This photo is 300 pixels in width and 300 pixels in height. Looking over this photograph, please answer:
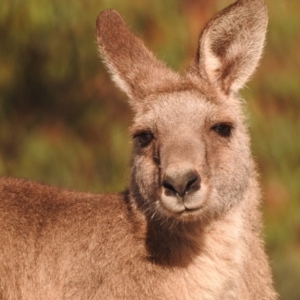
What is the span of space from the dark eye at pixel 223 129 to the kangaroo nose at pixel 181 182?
24.9 inches

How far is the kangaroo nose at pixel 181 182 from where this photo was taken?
6699 millimetres

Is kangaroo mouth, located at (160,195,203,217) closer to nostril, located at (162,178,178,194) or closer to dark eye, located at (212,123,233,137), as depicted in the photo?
nostril, located at (162,178,178,194)

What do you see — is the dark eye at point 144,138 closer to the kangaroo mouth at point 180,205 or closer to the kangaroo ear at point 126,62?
the kangaroo ear at point 126,62

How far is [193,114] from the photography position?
7297 mm

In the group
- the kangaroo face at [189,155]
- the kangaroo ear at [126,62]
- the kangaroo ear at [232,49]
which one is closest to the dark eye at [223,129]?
the kangaroo face at [189,155]

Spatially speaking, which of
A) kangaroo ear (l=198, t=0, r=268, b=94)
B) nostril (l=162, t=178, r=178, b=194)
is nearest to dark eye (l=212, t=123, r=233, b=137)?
kangaroo ear (l=198, t=0, r=268, b=94)

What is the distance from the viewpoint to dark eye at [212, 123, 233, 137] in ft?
24.1

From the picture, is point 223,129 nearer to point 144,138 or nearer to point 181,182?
point 144,138

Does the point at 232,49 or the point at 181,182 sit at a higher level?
the point at 232,49

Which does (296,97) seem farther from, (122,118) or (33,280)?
(33,280)

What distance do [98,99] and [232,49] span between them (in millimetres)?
4366

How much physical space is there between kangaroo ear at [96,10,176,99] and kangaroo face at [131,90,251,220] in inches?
8.8

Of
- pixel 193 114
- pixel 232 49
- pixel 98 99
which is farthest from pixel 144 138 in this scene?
pixel 98 99

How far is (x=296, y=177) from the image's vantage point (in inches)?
467
